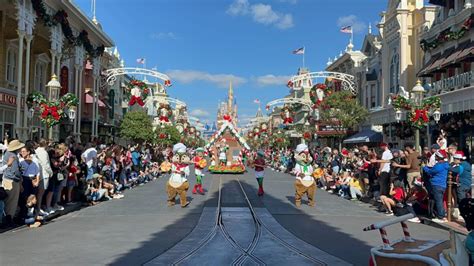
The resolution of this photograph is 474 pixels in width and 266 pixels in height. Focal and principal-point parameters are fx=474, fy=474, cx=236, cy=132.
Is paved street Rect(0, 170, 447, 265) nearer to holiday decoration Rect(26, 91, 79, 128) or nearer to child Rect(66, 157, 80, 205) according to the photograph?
child Rect(66, 157, 80, 205)

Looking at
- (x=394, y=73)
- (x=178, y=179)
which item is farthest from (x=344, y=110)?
(x=178, y=179)

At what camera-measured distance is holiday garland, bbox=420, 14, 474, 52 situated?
21177 mm

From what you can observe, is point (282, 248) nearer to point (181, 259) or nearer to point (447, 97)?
point (181, 259)

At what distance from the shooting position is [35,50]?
28.4 m

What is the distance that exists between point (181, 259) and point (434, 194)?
683 cm

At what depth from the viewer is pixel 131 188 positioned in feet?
64.2

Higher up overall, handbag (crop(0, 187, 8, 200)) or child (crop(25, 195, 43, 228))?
handbag (crop(0, 187, 8, 200))

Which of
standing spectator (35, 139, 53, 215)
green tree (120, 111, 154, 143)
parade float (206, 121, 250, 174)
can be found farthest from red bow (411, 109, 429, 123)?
green tree (120, 111, 154, 143)

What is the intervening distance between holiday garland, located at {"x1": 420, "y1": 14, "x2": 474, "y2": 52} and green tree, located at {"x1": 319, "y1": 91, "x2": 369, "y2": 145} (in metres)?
8.58

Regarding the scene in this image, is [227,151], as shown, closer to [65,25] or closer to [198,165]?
[65,25]

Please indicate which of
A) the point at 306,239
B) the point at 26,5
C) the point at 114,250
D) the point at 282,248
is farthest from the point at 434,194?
the point at 26,5

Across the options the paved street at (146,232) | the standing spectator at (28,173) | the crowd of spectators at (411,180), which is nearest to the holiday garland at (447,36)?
the crowd of spectators at (411,180)

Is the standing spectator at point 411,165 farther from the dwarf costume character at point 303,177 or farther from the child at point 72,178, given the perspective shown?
the child at point 72,178

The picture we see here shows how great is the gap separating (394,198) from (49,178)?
28.4 ft
